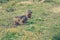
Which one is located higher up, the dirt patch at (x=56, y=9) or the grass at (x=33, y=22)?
the grass at (x=33, y=22)

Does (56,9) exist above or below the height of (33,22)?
below

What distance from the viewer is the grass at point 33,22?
30.2ft

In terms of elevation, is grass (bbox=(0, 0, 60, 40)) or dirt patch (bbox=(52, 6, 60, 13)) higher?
grass (bbox=(0, 0, 60, 40))

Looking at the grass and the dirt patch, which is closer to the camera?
the grass

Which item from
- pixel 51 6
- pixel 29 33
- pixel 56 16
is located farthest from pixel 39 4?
pixel 29 33

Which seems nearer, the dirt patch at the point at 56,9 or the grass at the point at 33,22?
the grass at the point at 33,22

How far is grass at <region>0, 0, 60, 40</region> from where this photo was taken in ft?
30.2

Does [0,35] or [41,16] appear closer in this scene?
[0,35]

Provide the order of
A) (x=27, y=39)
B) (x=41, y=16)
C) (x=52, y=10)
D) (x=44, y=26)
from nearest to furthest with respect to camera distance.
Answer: (x=27, y=39)
(x=44, y=26)
(x=41, y=16)
(x=52, y=10)

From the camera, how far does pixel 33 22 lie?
11.1 meters

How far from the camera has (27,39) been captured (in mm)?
8820

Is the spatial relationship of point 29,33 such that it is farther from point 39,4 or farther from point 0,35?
point 39,4

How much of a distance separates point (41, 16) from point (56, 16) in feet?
2.26

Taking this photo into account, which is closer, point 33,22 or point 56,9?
point 33,22
